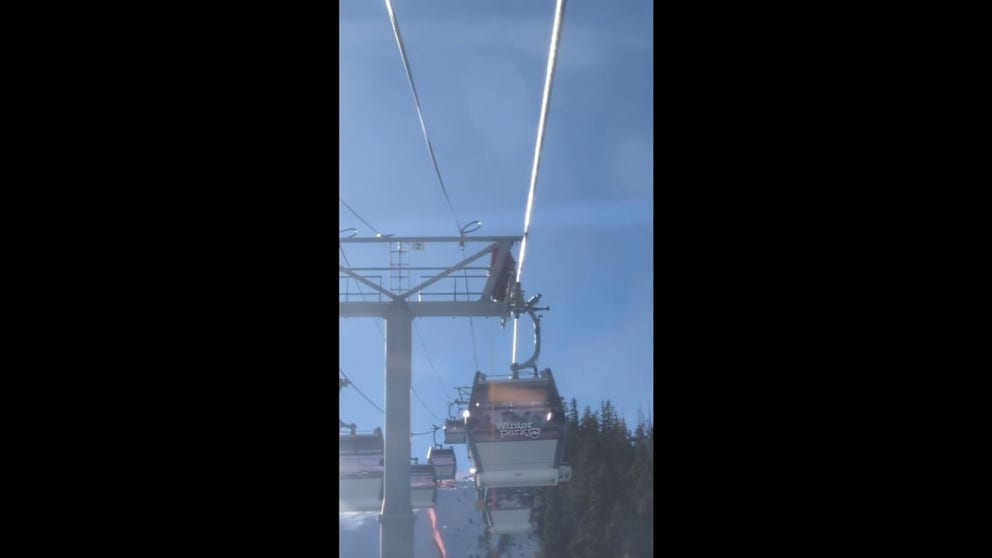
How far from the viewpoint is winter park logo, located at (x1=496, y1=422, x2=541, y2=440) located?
11906mm

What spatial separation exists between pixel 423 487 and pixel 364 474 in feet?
7.56

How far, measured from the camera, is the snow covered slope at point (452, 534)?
10695 mm

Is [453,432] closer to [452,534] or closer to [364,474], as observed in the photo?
[452,534]

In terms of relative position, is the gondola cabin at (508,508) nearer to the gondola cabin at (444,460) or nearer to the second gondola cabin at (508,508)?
the second gondola cabin at (508,508)

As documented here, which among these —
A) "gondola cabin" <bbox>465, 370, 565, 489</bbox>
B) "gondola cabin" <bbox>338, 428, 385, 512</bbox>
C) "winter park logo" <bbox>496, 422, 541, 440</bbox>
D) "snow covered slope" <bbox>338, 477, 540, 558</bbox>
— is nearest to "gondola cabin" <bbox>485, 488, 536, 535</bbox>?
"snow covered slope" <bbox>338, 477, 540, 558</bbox>

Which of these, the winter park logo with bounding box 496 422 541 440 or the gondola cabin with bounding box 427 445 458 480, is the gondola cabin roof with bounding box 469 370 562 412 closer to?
the winter park logo with bounding box 496 422 541 440

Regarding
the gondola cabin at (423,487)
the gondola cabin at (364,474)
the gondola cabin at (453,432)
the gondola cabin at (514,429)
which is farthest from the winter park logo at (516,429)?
the gondola cabin at (364,474)

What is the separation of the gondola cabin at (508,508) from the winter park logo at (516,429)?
117 cm

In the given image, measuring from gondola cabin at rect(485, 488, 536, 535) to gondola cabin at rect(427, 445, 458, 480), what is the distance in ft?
4.59
